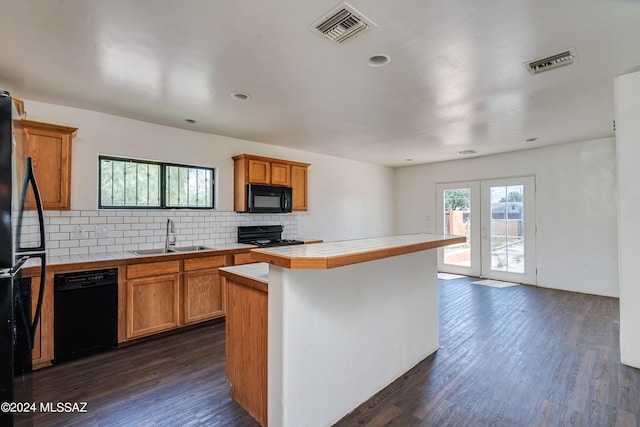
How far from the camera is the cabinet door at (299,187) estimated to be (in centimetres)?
506

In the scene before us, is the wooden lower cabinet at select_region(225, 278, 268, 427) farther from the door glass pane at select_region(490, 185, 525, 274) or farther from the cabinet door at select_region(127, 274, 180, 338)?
the door glass pane at select_region(490, 185, 525, 274)

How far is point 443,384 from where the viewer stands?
2.37 meters

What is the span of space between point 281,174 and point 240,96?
1.96 m

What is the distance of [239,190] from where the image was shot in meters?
4.48

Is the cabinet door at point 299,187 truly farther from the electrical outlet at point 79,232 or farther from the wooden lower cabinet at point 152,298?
the electrical outlet at point 79,232

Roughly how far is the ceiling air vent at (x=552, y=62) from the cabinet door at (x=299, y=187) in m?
3.45

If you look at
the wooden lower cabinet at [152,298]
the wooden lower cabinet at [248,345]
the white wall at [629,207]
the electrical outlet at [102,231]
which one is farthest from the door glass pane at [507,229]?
the electrical outlet at [102,231]

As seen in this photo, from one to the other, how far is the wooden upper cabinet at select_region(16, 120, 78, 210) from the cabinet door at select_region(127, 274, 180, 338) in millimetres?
1088

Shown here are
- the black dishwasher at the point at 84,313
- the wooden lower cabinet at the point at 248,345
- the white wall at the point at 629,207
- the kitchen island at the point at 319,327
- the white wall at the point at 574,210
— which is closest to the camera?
the kitchen island at the point at 319,327

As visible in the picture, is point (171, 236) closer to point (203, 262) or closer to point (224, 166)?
point (203, 262)

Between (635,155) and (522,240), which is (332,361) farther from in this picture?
(522,240)

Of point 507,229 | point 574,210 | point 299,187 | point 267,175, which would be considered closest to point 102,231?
point 267,175

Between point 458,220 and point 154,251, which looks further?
point 458,220

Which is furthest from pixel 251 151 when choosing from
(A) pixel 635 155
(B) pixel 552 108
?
(A) pixel 635 155
